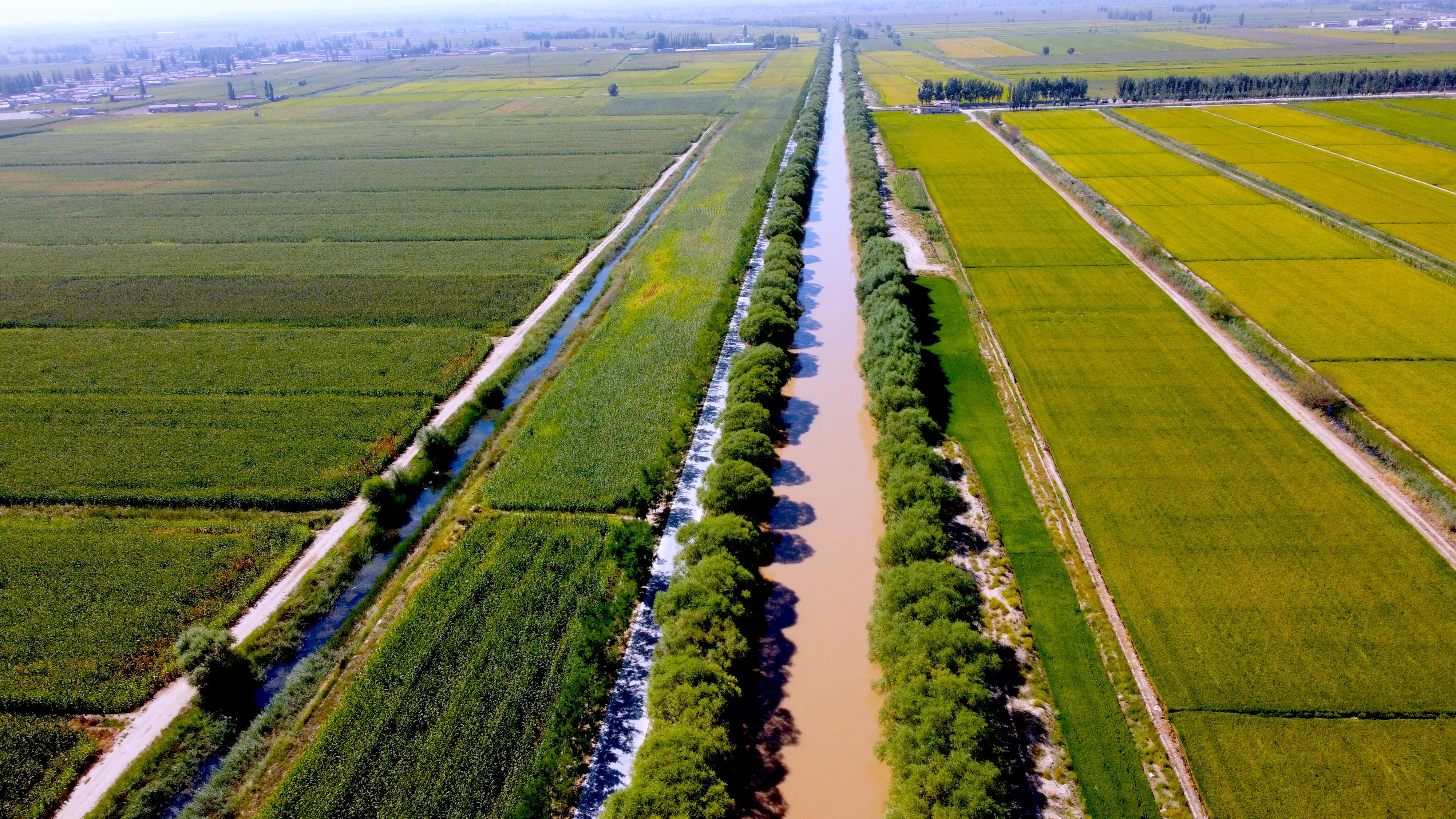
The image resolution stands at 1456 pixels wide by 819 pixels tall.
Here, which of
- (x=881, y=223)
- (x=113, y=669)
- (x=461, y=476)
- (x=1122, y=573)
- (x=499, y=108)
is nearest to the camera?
(x=113, y=669)

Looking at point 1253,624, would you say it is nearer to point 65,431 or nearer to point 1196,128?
point 65,431

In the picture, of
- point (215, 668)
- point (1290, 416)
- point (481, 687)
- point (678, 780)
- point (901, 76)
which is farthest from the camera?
point (901, 76)

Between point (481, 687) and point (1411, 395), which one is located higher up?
point (1411, 395)

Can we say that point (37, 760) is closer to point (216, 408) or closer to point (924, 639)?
point (216, 408)

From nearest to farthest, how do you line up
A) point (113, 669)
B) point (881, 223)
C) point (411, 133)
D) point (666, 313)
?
point (113, 669) < point (666, 313) < point (881, 223) < point (411, 133)

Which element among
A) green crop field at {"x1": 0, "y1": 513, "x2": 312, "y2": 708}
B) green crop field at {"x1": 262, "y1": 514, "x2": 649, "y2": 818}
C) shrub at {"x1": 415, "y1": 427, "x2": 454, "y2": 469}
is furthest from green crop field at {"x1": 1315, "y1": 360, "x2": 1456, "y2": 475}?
green crop field at {"x1": 0, "y1": 513, "x2": 312, "y2": 708}

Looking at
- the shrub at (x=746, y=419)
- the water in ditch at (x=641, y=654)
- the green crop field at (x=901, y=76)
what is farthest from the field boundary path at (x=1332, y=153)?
the water in ditch at (x=641, y=654)

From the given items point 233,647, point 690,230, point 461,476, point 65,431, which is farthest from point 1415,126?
point 65,431

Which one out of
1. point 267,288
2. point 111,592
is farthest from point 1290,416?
point 267,288
